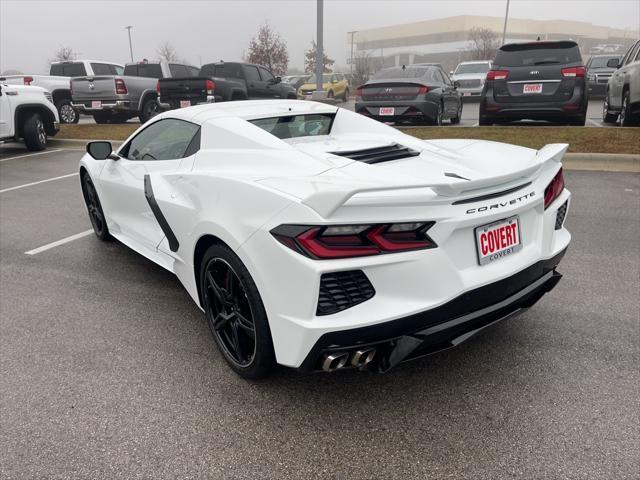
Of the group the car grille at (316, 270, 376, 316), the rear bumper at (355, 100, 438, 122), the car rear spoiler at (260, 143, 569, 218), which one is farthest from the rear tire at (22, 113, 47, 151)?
the car grille at (316, 270, 376, 316)

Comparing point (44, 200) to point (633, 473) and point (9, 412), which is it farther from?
point (633, 473)

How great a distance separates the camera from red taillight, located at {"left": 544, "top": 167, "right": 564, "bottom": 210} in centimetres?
260

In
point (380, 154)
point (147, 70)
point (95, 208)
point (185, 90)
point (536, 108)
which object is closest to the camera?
point (380, 154)

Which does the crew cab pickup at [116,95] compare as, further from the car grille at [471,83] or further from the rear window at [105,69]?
the car grille at [471,83]

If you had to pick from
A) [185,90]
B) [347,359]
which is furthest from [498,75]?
[347,359]

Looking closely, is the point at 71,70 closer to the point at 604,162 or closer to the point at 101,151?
the point at 101,151

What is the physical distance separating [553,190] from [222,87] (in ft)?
37.7

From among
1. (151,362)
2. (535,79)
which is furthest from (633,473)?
(535,79)

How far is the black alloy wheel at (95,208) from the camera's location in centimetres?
482

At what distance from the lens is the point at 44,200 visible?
688cm

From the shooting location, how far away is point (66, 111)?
16.0 m

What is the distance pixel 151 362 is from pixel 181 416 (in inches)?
23.1

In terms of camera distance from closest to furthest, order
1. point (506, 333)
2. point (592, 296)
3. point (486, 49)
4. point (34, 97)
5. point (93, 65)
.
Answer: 1. point (506, 333)
2. point (592, 296)
3. point (34, 97)
4. point (93, 65)
5. point (486, 49)

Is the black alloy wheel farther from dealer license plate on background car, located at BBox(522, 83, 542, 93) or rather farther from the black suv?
dealer license plate on background car, located at BBox(522, 83, 542, 93)
